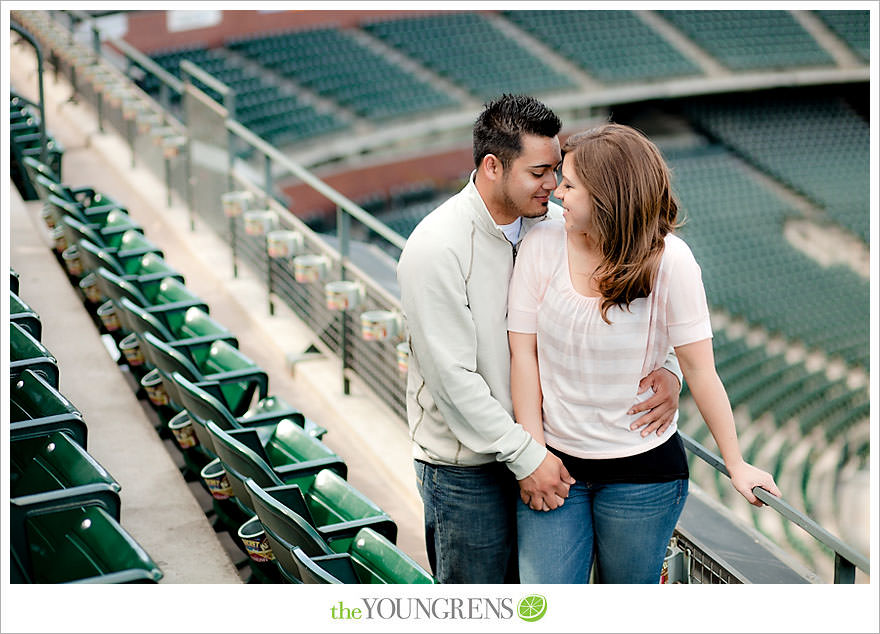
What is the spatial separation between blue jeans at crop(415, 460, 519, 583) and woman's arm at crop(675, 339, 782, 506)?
363mm

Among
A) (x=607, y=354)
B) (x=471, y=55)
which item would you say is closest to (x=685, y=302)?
(x=607, y=354)

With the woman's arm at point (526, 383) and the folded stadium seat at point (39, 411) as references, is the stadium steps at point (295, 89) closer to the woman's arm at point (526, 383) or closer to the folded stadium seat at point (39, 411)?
the folded stadium seat at point (39, 411)

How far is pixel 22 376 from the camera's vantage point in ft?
8.63

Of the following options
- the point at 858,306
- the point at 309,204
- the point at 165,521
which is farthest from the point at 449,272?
the point at 309,204

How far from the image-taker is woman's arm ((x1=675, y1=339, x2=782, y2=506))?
1.71 m

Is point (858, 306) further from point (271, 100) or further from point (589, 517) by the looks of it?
point (589, 517)

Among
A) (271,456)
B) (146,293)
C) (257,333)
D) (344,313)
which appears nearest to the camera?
(271,456)

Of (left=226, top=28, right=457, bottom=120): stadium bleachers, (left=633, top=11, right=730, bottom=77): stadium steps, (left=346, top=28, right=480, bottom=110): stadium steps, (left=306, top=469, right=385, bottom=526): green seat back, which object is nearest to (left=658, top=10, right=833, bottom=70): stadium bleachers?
(left=633, top=11, right=730, bottom=77): stadium steps

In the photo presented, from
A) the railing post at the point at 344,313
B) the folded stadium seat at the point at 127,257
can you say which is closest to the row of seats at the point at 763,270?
the railing post at the point at 344,313

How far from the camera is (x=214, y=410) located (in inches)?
110

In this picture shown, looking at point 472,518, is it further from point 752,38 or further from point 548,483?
point 752,38

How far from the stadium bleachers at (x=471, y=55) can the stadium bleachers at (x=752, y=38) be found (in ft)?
10.4

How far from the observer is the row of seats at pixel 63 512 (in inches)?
76.5

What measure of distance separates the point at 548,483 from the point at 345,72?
514 inches
